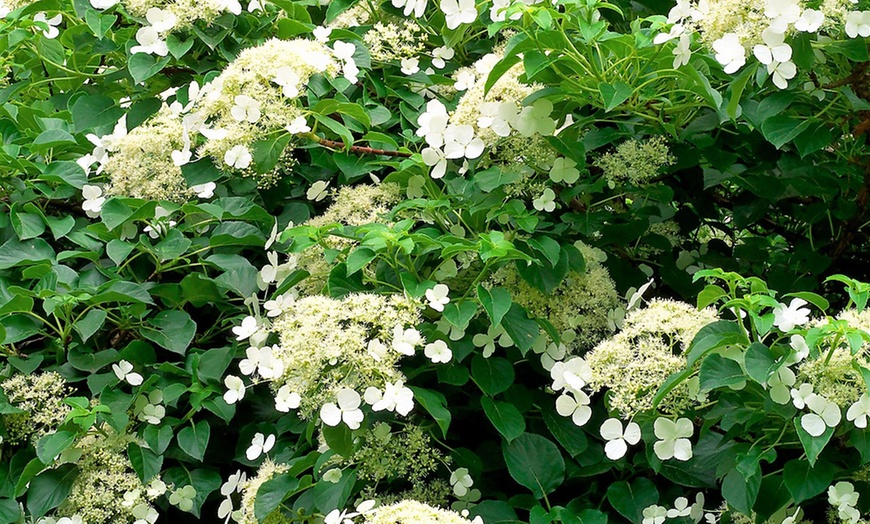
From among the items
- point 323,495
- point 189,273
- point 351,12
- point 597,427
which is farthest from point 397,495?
point 351,12

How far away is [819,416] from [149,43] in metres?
1.60

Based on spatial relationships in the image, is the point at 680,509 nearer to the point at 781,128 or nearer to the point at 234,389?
the point at 781,128

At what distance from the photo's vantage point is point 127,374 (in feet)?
7.02

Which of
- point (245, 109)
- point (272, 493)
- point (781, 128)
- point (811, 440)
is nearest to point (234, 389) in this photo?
point (272, 493)

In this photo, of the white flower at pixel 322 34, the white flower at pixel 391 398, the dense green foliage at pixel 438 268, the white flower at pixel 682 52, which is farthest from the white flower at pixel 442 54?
the white flower at pixel 391 398

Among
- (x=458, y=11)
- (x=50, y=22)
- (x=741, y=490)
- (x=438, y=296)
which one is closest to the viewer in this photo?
(x=741, y=490)

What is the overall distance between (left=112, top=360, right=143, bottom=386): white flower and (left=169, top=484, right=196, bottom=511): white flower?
0.81ft

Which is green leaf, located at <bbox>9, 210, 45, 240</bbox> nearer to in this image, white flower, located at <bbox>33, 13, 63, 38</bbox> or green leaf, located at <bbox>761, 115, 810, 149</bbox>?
white flower, located at <bbox>33, 13, 63, 38</bbox>

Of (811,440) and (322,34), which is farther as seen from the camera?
(322,34)

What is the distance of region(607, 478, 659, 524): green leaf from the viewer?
5.94ft

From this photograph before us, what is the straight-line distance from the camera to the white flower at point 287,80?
2.00m

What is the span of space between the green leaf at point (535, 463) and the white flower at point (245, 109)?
83 cm

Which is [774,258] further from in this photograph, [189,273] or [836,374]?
[189,273]

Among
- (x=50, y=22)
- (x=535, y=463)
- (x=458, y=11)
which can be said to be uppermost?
(x=458, y=11)
